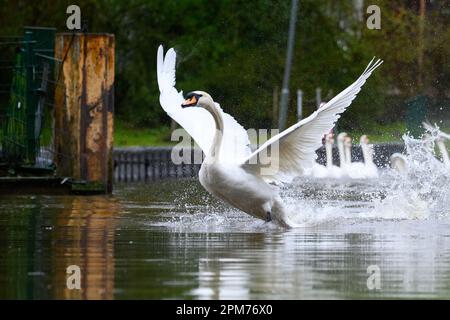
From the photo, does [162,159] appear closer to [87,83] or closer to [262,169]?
[87,83]

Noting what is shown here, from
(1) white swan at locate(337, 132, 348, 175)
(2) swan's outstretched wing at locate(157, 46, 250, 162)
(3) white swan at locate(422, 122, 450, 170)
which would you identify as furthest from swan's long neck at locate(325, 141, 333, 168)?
(2) swan's outstretched wing at locate(157, 46, 250, 162)

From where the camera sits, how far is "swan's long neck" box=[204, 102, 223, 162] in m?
15.9

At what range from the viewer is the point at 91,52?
2200 centimetres

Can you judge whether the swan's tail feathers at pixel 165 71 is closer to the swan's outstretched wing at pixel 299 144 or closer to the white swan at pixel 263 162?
A: the white swan at pixel 263 162

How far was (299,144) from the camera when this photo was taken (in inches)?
647

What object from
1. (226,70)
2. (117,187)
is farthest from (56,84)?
(226,70)

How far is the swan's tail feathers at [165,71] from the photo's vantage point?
19.1 meters

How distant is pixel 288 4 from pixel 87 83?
14.1 m

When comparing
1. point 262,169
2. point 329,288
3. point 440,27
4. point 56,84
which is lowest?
point 329,288

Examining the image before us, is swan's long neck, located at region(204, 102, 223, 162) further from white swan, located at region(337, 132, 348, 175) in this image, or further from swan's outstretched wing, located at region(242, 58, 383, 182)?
white swan, located at region(337, 132, 348, 175)

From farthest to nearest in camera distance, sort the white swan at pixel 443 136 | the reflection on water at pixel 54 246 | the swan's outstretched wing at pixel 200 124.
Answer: the white swan at pixel 443 136 < the swan's outstretched wing at pixel 200 124 < the reflection on water at pixel 54 246

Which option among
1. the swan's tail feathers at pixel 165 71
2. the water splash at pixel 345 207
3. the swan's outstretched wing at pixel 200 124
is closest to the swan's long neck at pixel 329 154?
the water splash at pixel 345 207

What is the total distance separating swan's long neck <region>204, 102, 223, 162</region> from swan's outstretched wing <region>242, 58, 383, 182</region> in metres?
0.37

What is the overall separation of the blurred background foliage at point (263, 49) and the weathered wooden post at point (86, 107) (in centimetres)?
731
